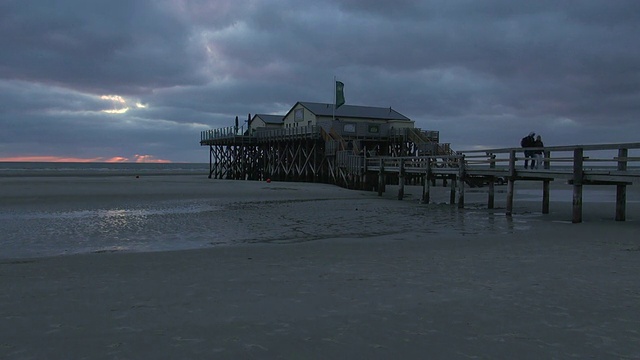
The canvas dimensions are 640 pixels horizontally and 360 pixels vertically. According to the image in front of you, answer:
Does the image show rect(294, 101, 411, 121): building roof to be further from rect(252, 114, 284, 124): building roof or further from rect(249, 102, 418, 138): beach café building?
rect(252, 114, 284, 124): building roof

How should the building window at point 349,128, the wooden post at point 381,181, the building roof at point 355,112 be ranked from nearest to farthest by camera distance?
the wooden post at point 381,181
the building window at point 349,128
the building roof at point 355,112

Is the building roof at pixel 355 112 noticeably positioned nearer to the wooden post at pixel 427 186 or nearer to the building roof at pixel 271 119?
the building roof at pixel 271 119

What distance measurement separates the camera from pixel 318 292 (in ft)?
20.5

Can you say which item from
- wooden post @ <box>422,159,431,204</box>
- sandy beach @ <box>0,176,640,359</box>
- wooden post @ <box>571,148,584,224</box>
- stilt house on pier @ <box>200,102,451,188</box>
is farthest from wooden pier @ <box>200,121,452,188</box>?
sandy beach @ <box>0,176,640,359</box>

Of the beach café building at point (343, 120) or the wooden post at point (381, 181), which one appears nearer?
the wooden post at point (381, 181)

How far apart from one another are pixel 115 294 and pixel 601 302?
18.8 feet

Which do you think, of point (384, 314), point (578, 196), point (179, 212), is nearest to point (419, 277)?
point (384, 314)

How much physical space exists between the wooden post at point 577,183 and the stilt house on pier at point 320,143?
17.5m

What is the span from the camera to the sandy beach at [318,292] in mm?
4383

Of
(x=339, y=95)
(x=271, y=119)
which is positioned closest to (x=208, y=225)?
(x=339, y=95)

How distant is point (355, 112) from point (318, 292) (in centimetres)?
4575

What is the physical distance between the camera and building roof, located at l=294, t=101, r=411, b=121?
4906 cm

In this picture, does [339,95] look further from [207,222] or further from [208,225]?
[208,225]

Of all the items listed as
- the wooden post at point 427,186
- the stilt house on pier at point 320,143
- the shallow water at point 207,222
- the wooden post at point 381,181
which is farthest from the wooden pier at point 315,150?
the shallow water at point 207,222
